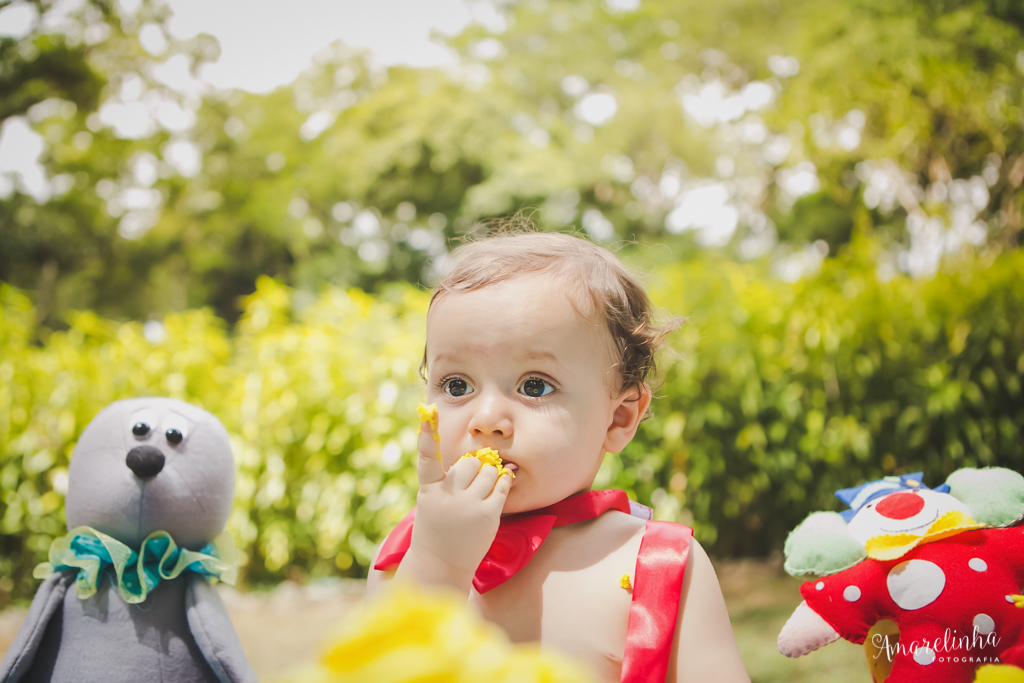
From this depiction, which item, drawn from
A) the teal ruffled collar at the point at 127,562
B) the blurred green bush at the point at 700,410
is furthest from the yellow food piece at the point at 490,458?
the blurred green bush at the point at 700,410

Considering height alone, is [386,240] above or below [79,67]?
below

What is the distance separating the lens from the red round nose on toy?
1171 mm

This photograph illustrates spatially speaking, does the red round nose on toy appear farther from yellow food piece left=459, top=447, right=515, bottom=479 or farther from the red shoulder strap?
yellow food piece left=459, top=447, right=515, bottom=479

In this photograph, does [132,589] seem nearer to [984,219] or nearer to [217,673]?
[217,673]

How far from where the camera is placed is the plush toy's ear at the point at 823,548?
1.19 m

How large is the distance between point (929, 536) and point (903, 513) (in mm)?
58

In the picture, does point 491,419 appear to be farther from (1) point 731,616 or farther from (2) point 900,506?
(1) point 731,616

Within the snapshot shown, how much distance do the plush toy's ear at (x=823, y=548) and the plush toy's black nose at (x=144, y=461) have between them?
1407 millimetres

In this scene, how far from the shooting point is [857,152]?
388 inches

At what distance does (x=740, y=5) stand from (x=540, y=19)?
4728mm

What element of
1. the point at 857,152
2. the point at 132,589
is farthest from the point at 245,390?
the point at 857,152

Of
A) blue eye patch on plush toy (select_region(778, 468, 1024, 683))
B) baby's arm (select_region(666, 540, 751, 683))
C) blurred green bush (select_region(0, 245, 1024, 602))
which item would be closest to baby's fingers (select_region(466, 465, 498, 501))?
baby's arm (select_region(666, 540, 751, 683))

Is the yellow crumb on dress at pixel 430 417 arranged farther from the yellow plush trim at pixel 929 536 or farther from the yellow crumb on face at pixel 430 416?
the yellow plush trim at pixel 929 536

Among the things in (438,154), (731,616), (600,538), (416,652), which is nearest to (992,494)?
(600,538)
